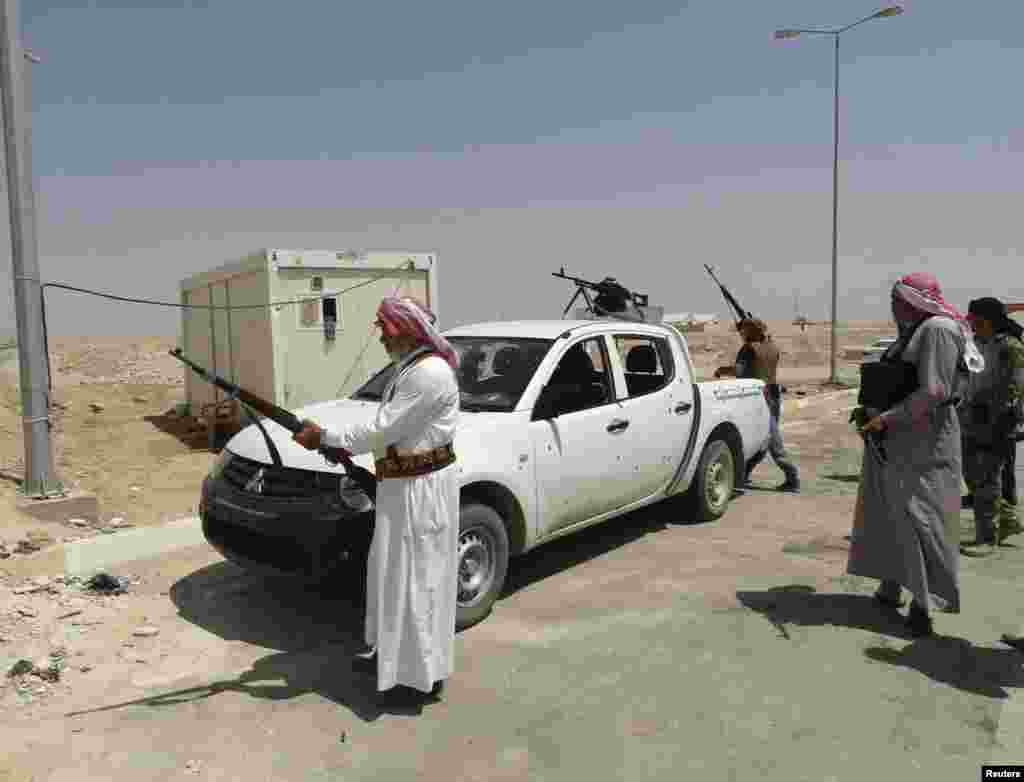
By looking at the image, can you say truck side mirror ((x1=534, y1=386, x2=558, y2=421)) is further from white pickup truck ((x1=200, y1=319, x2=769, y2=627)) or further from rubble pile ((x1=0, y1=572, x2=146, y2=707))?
rubble pile ((x1=0, y1=572, x2=146, y2=707))

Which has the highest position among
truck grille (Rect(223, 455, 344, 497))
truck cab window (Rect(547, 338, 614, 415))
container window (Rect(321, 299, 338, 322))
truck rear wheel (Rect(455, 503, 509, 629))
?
container window (Rect(321, 299, 338, 322))

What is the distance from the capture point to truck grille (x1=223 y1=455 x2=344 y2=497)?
4414mm

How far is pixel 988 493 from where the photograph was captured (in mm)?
6359

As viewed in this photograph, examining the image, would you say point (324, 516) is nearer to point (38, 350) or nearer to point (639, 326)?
point (639, 326)

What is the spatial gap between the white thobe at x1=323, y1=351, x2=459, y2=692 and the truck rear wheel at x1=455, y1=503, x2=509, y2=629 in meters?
0.81

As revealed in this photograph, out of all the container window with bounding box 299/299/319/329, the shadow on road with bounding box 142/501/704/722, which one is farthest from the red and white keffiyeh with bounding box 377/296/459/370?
the container window with bounding box 299/299/319/329

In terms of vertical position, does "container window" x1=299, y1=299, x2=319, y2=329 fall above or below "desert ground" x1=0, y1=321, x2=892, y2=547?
above

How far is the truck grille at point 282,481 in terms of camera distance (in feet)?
14.5

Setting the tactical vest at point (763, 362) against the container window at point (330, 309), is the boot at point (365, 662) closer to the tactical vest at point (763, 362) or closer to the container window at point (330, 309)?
the tactical vest at point (763, 362)

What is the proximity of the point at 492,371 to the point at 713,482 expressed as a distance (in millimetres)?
2610

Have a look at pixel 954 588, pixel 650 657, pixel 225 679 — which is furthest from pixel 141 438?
pixel 954 588

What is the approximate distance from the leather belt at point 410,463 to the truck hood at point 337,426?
0.74 meters

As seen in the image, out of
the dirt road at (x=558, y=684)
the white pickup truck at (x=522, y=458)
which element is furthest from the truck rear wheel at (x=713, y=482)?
the dirt road at (x=558, y=684)

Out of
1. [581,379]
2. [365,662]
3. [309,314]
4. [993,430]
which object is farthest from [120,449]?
[993,430]
